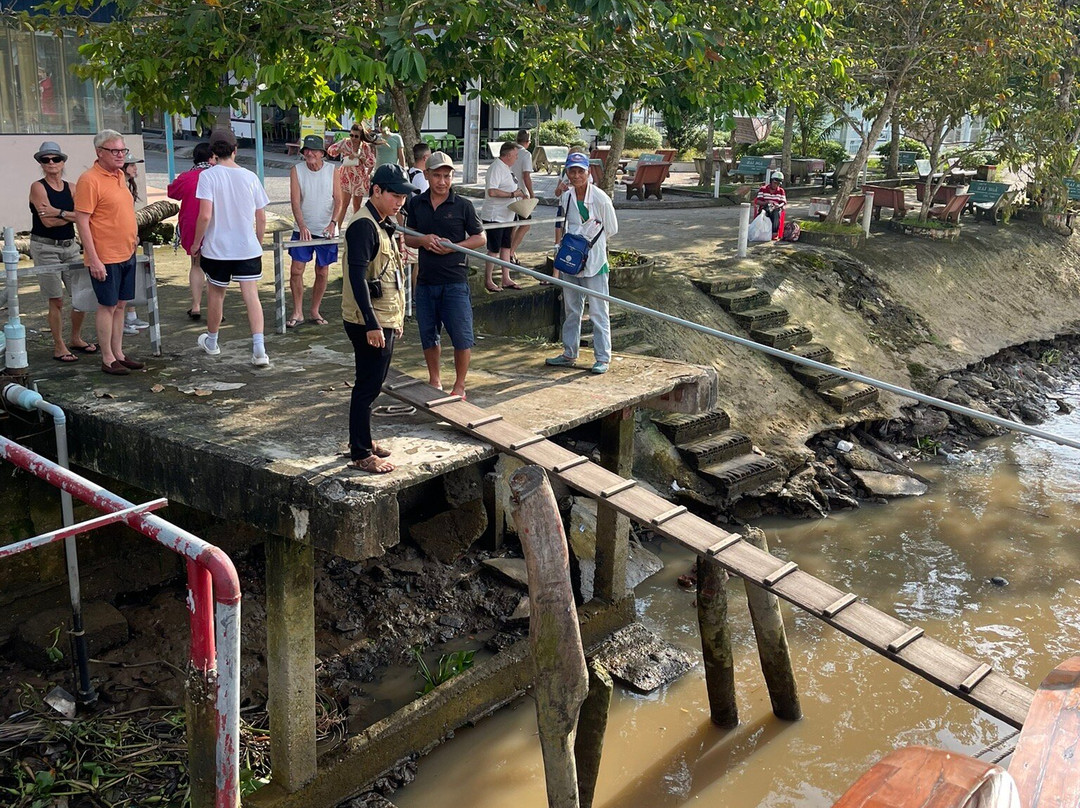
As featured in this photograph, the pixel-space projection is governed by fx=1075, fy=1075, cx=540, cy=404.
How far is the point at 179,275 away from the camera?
38.5 ft

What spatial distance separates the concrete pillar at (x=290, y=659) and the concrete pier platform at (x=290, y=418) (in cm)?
32

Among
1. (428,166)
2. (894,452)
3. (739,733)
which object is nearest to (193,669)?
(428,166)

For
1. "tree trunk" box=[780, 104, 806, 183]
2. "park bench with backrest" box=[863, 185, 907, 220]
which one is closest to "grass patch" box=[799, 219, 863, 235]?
"park bench with backrest" box=[863, 185, 907, 220]

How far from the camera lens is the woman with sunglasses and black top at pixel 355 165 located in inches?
392

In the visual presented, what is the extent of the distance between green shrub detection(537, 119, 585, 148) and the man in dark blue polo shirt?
22.0 m

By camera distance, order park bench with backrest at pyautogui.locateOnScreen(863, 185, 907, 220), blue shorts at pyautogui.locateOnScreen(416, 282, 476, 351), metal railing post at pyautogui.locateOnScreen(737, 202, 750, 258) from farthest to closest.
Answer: park bench with backrest at pyautogui.locateOnScreen(863, 185, 907, 220) → metal railing post at pyautogui.locateOnScreen(737, 202, 750, 258) → blue shorts at pyautogui.locateOnScreen(416, 282, 476, 351)

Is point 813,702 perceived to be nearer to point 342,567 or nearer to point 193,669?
point 342,567

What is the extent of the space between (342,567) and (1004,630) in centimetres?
581

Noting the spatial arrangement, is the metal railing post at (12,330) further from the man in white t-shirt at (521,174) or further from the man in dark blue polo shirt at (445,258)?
the man in white t-shirt at (521,174)

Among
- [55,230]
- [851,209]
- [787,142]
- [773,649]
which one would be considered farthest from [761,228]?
[55,230]

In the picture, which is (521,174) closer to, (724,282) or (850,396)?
(724,282)

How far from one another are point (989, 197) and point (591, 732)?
17.6 m

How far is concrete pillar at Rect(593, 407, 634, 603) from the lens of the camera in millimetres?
9086

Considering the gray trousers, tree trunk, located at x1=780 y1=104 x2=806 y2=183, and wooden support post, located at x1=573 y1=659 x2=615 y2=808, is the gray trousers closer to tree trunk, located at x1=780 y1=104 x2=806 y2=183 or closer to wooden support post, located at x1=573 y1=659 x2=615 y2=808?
wooden support post, located at x1=573 y1=659 x2=615 y2=808
